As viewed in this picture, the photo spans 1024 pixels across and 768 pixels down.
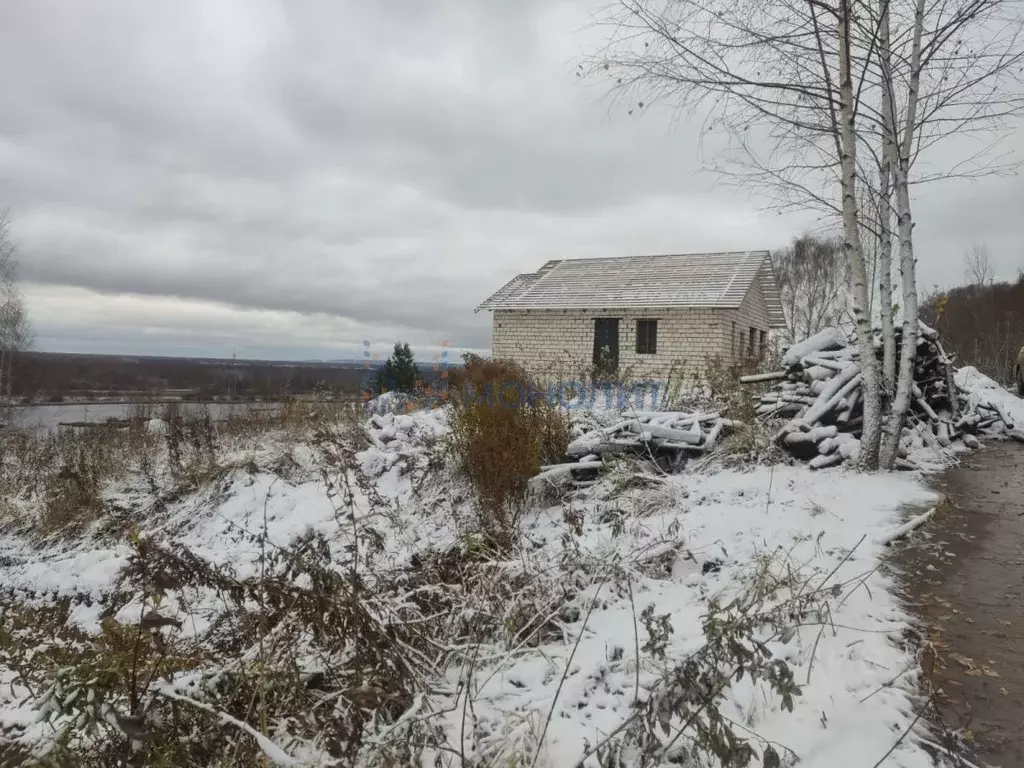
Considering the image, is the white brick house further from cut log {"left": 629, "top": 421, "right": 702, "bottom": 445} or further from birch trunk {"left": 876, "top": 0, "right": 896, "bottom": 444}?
birch trunk {"left": 876, "top": 0, "right": 896, "bottom": 444}

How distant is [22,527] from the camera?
8352 millimetres

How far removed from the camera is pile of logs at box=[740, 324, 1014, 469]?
6062 millimetres

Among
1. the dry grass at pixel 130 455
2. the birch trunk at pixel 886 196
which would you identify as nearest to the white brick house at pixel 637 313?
the dry grass at pixel 130 455

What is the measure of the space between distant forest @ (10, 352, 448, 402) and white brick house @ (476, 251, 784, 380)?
380cm

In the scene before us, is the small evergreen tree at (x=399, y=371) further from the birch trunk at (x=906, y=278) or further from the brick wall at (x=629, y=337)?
the birch trunk at (x=906, y=278)

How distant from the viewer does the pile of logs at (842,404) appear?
606 centimetres

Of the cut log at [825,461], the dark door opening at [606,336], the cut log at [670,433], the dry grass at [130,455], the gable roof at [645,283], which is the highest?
the gable roof at [645,283]

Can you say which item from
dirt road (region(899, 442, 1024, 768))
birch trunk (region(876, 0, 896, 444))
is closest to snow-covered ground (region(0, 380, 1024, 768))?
dirt road (region(899, 442, 1024, 768))

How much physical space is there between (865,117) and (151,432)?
485 inches

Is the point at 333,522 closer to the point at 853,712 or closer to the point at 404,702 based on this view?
the point at 404,702

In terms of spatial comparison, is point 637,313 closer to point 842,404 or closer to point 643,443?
point 842,404

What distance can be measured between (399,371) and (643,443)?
1236cm

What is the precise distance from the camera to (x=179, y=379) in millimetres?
42375

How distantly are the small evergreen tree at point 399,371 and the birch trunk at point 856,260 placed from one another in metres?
12.6
